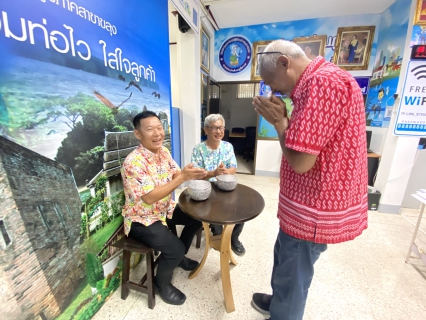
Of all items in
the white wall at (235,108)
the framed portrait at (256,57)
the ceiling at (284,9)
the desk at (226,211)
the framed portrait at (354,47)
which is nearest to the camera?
the desk at (226,211)

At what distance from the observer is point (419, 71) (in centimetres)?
222

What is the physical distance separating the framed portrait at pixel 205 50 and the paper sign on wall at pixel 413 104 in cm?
289

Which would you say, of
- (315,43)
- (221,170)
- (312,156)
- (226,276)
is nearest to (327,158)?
(312,156)

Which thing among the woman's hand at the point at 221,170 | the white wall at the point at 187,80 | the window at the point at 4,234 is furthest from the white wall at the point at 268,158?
the window at the point at 4,234

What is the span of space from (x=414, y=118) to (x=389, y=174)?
767 millimetres

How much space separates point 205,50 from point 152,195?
331 cm

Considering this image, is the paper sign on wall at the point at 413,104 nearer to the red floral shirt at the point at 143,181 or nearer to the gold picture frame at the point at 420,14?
the gold picture frame at the point at 420,14

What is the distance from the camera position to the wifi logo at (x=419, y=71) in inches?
87.0

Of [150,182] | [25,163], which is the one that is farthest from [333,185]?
[25,163]

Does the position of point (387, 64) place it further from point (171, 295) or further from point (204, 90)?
point (171, 295)

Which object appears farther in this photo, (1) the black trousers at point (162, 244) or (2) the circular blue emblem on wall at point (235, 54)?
(2) the circular blue emblem on wall at point (235, 54)

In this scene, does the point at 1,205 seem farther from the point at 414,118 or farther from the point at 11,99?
the point at 414,118

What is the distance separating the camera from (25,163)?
85 cm

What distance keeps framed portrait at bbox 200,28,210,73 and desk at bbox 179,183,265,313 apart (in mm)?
2783
